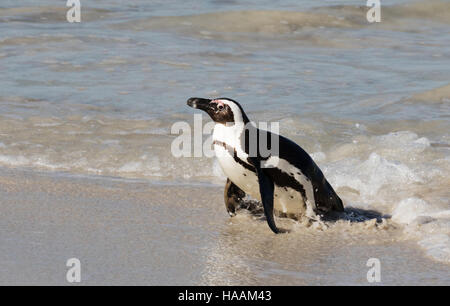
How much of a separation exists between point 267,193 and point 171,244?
0.63m

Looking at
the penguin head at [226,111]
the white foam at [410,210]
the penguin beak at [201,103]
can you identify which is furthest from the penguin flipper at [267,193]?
the white foam at [410,210]

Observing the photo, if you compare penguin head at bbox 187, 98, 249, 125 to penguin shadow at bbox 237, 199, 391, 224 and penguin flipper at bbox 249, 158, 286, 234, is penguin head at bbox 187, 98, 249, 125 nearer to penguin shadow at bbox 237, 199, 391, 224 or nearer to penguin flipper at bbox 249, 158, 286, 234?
penguin flipper at bbox 249, 158, 286, 234

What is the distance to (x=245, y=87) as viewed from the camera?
30.4 ft

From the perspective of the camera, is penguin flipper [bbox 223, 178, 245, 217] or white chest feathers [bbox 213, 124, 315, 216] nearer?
white chest feathers [bbox 213, 124, 315, 216]

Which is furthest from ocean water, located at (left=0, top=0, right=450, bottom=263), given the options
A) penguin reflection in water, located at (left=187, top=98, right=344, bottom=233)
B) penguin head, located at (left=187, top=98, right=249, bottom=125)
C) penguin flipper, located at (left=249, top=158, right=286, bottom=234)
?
penguin head, located at (left=187, top=98, right=249, bottom=125)

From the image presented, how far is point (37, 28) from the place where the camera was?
12289 millimetres

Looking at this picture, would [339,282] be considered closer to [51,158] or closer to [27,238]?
[27,238]

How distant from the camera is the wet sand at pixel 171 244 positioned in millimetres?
4051

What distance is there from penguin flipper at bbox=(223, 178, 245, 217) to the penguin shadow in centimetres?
5

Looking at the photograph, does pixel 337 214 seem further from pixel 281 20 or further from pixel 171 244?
pixel 281 20

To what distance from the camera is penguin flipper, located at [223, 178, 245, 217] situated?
5180 millimetres

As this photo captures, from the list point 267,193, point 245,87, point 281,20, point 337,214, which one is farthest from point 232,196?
point 281,20

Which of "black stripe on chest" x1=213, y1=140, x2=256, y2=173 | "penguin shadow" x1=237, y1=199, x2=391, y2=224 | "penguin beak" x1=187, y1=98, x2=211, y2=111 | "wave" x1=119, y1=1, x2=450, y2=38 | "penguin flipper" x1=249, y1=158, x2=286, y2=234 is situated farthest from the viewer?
"wave" x1=119, y1=1, x2=450, y2=38

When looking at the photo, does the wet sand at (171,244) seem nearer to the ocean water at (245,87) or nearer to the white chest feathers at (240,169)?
the white chest feathers at (240,169)
